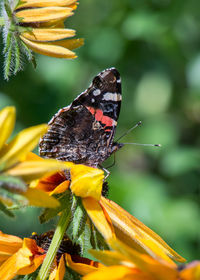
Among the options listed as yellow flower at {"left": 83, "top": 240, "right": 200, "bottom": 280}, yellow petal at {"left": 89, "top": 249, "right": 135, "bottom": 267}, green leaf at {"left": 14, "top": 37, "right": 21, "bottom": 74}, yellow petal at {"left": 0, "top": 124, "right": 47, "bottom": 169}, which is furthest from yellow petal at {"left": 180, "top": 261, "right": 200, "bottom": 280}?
green leaf at {"left": 14, "top": 37, "right": 21, "bottom": 74}

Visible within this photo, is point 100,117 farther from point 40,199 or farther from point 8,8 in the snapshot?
point 40,199

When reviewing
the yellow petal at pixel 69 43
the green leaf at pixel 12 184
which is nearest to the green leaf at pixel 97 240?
the green leaf at pixel 12 184

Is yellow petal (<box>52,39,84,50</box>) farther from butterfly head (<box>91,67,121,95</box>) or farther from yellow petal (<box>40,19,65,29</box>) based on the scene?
butterfly head (<box>91,67,121,95</box>)

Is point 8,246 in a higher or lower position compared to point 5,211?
lower

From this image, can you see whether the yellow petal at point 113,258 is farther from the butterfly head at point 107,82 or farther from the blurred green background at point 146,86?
the blurred green background at point 146,86

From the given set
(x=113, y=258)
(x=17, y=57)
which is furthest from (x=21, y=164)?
(x=17, y=57)

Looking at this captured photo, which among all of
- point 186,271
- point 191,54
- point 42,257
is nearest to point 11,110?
point 186,271

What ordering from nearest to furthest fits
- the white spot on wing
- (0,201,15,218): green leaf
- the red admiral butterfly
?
(0,201,15,218): green leaf < the red admiral butterfly < the white spot on wing
